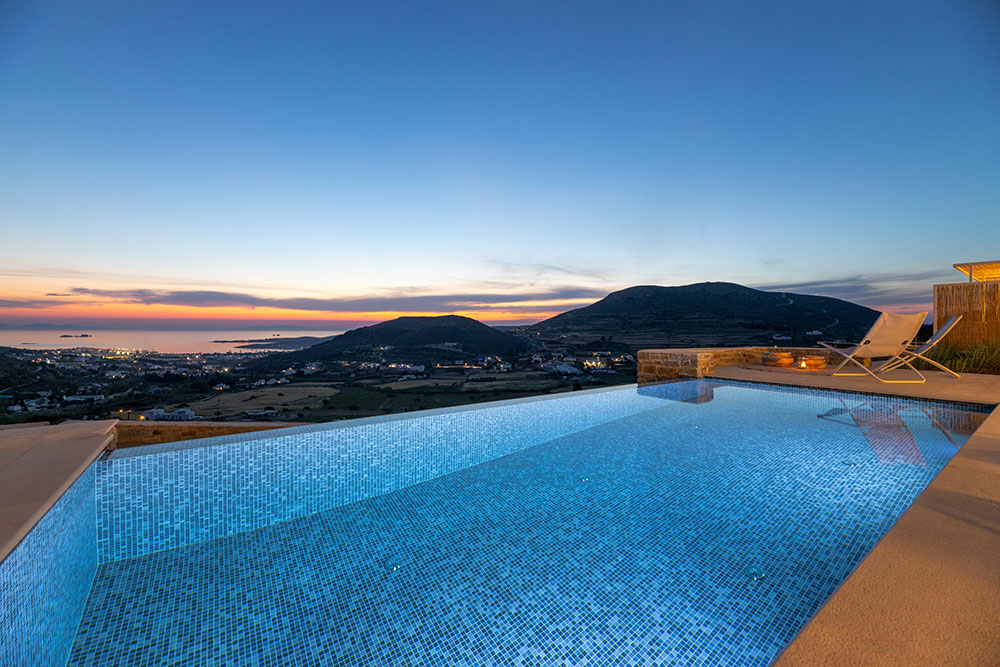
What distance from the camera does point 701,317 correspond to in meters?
38.3

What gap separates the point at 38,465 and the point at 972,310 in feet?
45.8

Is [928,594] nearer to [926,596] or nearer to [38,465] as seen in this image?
[926,596]

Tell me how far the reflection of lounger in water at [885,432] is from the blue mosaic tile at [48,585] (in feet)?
18.3

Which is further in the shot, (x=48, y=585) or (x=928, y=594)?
(x=48, y=585)

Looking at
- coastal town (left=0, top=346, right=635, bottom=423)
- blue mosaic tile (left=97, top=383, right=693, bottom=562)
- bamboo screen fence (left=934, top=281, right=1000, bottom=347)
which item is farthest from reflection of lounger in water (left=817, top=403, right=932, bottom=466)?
bamboo screen fence (left=934, top=281, right=1000, bottom=347)

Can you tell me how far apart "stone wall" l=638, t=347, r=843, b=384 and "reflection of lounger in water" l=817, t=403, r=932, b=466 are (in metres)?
2.44

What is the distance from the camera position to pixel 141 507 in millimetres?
2688

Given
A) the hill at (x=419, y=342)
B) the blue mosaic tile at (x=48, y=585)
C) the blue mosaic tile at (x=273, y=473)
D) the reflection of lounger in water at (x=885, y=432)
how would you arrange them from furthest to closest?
1. the hill at (x=419, y=342)
2. the reflection of lounger in water at (x=885, y=432)
3. the blue mosaic tile at (x=273, y=473)
4. the blue mosaic tile at (x=48, y=585)

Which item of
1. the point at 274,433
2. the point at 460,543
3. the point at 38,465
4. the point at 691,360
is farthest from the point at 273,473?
the point at 691,360

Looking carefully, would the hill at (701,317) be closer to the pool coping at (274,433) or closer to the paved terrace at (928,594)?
the pool coping at (274,433)

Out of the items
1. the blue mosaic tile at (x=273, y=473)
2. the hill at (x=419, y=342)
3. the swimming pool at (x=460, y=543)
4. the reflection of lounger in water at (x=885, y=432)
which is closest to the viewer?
the swimming pool at (x=460, y=543)

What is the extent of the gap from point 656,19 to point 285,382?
26280mm

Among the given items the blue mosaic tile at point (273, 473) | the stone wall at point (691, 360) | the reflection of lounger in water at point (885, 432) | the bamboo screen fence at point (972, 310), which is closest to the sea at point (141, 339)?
the blue mosaic tile at point (273, 473)

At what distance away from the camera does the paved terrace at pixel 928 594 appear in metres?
1.00
